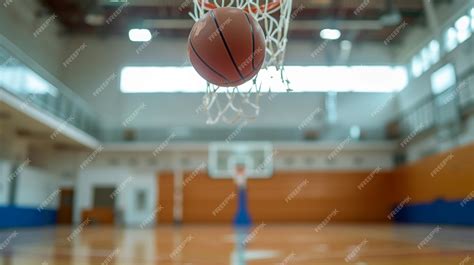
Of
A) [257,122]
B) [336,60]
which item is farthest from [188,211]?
[336,60]

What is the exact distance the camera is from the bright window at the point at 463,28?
11086 mm

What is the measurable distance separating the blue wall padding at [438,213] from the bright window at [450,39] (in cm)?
428

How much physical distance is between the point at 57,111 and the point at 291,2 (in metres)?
9.85

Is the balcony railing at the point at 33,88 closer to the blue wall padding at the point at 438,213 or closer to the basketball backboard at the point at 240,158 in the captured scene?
the basketball backboard at the point at 240,158

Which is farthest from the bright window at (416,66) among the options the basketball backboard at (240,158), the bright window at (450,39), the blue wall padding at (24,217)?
the blue wall padding at (24,217)

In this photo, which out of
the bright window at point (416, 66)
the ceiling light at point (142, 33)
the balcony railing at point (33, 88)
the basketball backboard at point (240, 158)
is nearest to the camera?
the ceiling light at point (142, 33)

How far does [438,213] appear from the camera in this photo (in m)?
12.6

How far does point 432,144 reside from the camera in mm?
13820

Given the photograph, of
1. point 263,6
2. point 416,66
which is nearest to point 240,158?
point 416,66

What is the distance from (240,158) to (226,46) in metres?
12.4

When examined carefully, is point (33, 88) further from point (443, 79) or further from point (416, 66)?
point (416, 66)

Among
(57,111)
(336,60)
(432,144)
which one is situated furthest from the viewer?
(336,60)

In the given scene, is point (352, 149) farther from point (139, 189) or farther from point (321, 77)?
point (139, 189)

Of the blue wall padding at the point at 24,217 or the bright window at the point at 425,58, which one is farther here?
the bright window at the point at 425,58
